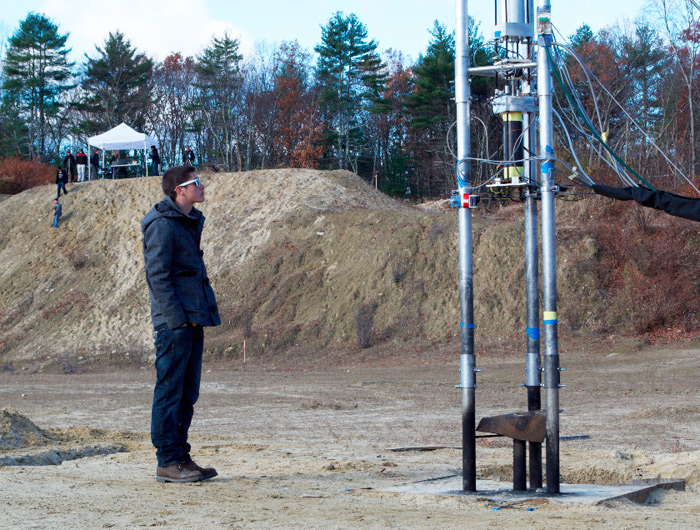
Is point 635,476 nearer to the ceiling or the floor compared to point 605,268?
nearer to the floor

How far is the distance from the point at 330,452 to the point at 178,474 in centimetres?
275

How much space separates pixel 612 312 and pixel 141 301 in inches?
723

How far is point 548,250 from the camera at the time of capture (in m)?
5.83

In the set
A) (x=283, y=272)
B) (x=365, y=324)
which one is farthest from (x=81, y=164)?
(x=365, y=324)

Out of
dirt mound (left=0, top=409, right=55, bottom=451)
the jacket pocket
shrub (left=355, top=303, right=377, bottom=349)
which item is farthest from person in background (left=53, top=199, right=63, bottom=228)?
the jacket pocket

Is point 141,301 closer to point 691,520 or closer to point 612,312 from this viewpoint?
point 612,312

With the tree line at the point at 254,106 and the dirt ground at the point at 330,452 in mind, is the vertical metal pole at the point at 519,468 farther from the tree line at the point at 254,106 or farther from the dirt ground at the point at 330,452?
the tree line at the point at 254,106

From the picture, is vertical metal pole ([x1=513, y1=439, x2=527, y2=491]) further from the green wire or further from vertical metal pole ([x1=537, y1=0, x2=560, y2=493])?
the green wire

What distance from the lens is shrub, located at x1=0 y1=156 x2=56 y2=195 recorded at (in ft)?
163

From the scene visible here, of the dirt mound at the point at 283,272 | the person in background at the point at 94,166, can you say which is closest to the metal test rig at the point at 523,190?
the dirt mound at the point at 283,272

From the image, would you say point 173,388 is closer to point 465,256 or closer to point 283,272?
point 465,256

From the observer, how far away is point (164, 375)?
6164mm

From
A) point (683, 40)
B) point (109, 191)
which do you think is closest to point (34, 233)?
point (109, 191)

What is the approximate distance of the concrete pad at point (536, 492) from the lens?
5.56 metres
